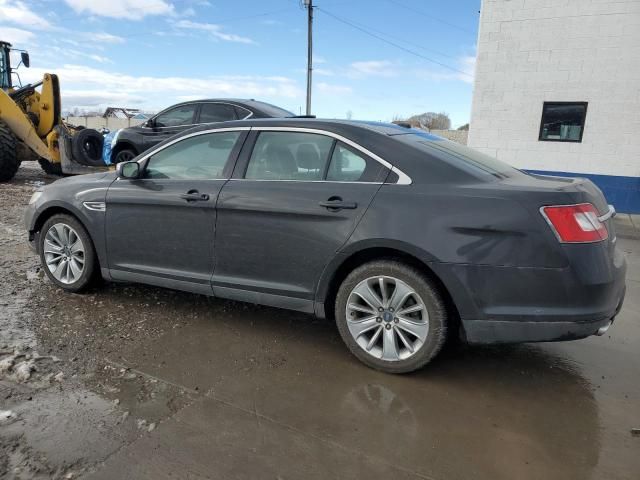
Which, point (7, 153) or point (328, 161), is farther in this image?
point (7, 153)

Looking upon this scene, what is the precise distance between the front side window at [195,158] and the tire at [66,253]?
2.86ft

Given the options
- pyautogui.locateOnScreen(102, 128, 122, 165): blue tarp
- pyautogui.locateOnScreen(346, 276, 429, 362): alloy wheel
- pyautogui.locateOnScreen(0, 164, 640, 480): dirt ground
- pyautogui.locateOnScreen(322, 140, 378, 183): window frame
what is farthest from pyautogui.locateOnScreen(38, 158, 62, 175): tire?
pyautogui.locateOnScreen(346, 276, 429, 362): alloy wheel

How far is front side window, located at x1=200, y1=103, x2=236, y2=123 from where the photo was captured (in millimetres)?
8734

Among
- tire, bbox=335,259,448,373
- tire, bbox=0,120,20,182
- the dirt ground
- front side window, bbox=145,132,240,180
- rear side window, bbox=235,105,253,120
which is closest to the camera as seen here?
the dirt ground

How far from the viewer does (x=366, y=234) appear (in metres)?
3.21

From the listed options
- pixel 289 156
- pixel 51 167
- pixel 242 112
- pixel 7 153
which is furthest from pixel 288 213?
pixel 51 167

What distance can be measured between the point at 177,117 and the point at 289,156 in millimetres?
6524

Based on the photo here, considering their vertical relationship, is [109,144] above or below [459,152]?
below

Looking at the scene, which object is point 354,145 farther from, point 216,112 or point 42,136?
point 42,136

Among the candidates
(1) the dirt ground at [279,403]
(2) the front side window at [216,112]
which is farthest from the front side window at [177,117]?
(1) the dirt ground at [279,403]

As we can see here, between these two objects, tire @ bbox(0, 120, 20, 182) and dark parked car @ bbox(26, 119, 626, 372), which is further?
tire @ bbox(0, 120, 20, 182)

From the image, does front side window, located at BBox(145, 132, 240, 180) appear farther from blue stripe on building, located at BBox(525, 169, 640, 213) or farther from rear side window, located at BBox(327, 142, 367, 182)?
blue stripe on building, located at BBox(525, 169, 640, 213)

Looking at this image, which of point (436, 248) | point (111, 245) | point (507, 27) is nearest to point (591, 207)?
point (436, 248)

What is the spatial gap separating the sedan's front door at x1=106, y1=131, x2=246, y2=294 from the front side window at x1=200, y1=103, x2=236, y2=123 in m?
4.72
